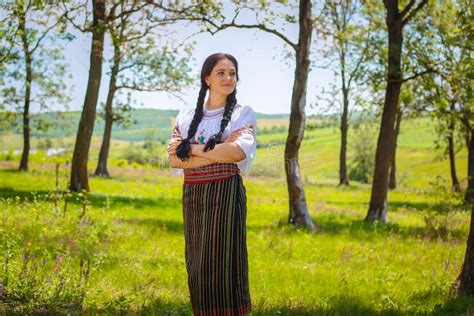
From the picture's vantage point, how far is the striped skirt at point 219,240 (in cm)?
450

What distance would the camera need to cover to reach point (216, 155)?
444 centimetres

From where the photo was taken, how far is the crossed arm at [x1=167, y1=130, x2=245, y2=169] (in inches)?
175

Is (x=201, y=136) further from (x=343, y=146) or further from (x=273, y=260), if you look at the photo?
(x=343, y=146)

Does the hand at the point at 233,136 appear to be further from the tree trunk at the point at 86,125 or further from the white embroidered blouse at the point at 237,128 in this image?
the tree trunk at the point at 86,125

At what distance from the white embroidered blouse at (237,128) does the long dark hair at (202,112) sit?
0.05m

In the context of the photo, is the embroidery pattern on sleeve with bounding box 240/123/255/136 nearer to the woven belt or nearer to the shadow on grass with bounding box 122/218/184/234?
the woven belt

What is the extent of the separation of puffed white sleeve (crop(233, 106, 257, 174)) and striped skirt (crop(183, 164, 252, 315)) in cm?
10

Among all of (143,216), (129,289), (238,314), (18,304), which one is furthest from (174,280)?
(143,216)

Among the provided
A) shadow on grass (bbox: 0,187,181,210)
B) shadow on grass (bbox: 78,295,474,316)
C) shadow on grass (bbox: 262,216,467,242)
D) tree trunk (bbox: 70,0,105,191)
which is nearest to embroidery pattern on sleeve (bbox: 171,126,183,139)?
shadow on grass (bbox: 78,295,474,316)

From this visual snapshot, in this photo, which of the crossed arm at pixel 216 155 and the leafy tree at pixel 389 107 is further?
the leafy tree at pixel 389 107

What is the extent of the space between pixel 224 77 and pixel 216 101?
0.79 feet

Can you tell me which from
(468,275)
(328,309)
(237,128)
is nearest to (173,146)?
(237,128)

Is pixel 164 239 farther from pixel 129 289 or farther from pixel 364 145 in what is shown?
pixel 364 145

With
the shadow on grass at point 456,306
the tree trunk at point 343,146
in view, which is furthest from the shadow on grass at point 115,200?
the tree trunk at point 343,146
